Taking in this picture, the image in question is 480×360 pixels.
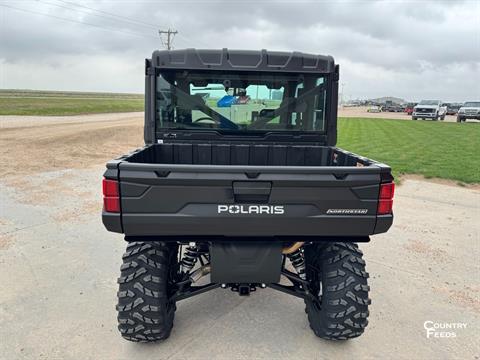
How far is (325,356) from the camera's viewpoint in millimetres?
2850

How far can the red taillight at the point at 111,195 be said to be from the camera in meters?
2.31

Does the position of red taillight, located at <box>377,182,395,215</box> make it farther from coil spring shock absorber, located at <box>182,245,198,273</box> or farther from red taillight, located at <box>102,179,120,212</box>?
red taillight, located at <box>102,179,120,212</box>

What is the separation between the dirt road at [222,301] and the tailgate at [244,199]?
1126 millimetres

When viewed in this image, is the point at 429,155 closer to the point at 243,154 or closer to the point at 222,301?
the point at 243,154

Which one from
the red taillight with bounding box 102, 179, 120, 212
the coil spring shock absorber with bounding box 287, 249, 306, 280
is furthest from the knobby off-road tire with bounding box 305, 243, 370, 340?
the red taillight with bounding box 102, 179, 120, 212

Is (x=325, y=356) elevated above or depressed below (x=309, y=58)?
below

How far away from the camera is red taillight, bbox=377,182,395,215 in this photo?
8.01ft

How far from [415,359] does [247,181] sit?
1983mm

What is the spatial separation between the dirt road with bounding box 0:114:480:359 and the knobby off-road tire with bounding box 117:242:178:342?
0.72ft

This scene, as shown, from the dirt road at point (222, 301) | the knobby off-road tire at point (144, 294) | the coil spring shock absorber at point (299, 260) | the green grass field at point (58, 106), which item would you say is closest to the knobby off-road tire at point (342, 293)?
the dirt road at point (222, 301)

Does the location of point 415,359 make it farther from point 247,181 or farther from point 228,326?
point 247,181

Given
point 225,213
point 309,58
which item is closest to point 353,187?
point 225,213

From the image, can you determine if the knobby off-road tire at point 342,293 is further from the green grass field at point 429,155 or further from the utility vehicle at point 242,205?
the green grass field at point 429,155

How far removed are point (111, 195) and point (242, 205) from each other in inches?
33.5
